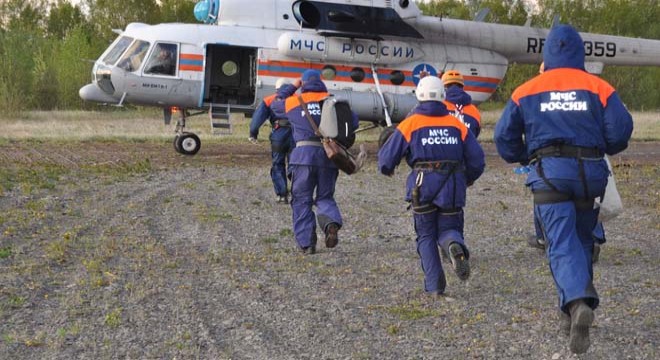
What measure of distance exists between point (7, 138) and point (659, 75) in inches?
1413

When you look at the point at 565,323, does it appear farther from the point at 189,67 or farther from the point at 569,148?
the point at 189,67

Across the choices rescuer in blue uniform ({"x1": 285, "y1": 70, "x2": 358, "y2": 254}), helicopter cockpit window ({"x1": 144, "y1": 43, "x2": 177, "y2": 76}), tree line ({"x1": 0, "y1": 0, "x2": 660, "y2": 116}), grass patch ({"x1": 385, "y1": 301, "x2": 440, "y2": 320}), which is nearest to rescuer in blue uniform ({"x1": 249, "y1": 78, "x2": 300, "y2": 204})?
rescuer in blue uniform ({"x1": 285, "y1": 70, "x2": 358, "y2": 254})

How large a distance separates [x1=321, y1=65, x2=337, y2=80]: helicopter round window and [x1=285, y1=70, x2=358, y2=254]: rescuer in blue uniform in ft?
33.6

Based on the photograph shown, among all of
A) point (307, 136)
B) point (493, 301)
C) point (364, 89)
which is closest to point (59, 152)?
point (364, 89)

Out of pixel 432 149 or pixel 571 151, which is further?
pixel 432 149

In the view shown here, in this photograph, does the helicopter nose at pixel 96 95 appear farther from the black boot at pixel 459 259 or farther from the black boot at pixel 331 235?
the black boot at pixel 459 259

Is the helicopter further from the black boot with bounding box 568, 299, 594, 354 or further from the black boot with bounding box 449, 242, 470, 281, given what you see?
the black boot with bounding box 568, 299, 594, 354

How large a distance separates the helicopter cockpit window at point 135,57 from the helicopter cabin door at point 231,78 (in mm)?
1466

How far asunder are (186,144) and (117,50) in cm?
227

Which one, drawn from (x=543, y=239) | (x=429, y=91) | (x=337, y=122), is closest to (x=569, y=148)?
(x=429, y=91)

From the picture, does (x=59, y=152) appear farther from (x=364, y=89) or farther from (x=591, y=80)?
(x=591, y=80)

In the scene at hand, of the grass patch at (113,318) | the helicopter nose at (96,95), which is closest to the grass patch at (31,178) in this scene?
the helicopter nose at (96,95)

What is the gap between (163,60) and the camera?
64.6ft

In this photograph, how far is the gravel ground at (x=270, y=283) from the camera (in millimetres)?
6520
